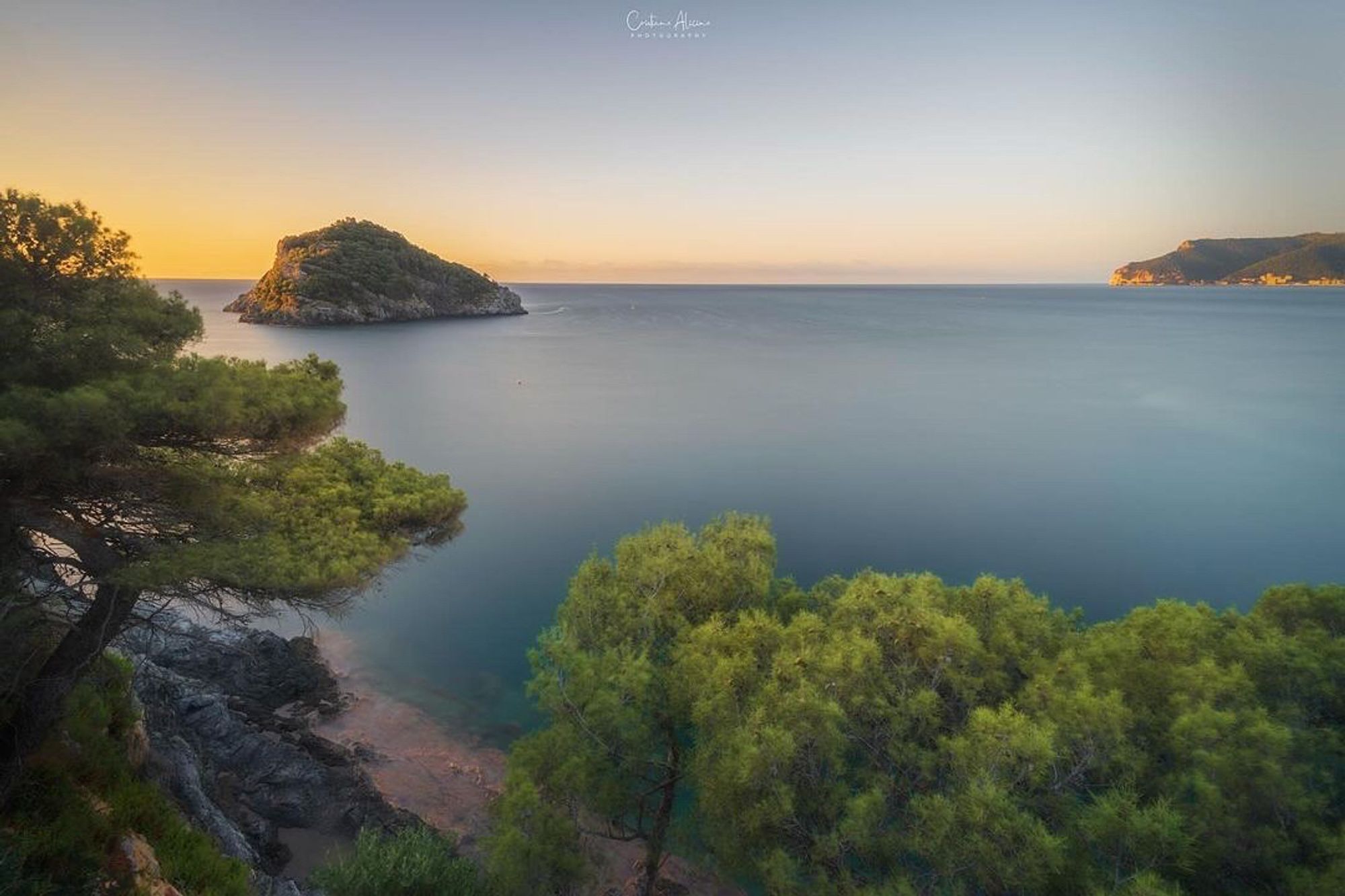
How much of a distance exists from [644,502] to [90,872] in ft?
81.5

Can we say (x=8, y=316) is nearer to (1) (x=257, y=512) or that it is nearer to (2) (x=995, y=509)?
(1) (x=257, y=512)

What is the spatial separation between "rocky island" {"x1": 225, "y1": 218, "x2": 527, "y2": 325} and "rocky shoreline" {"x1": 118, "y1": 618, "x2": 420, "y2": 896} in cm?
10006

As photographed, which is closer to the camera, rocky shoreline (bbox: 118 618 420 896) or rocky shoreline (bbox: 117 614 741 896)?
rocky shoreline (bbox: 118 618 420 896)

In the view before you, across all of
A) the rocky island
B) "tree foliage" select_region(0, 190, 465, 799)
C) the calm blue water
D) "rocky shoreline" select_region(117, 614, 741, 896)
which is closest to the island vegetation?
"tree foliage" select_region(0, 190, 465, 799)

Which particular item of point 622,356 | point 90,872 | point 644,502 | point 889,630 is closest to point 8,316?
point 90,872

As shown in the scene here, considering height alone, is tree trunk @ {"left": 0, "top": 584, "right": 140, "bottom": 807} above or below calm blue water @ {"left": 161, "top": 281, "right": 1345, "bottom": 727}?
above

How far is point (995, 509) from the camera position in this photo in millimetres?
29578

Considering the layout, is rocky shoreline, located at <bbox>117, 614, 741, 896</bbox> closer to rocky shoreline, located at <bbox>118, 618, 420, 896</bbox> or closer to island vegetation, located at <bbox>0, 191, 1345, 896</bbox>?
rocky shoreline, located at <bbox>118, 618, 420, 896</bbox>

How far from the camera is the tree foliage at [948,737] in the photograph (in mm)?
8406

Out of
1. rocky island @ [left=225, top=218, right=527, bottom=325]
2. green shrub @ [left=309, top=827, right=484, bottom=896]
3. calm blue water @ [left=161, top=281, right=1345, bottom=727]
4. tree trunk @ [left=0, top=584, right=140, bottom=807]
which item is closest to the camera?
tree trunk @ [left=0, top=584, right=140, bottom=807]

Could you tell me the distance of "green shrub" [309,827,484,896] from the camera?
957 centimetres

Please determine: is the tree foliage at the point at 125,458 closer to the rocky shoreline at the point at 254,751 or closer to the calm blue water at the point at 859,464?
the rocky shoreline at the point at 254,751

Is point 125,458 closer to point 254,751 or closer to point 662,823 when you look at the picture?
point 254,751

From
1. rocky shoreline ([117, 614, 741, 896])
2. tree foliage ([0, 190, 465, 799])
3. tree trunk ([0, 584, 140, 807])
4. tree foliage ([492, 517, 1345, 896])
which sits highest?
tree foliage ([0, 190, 465, 799])
